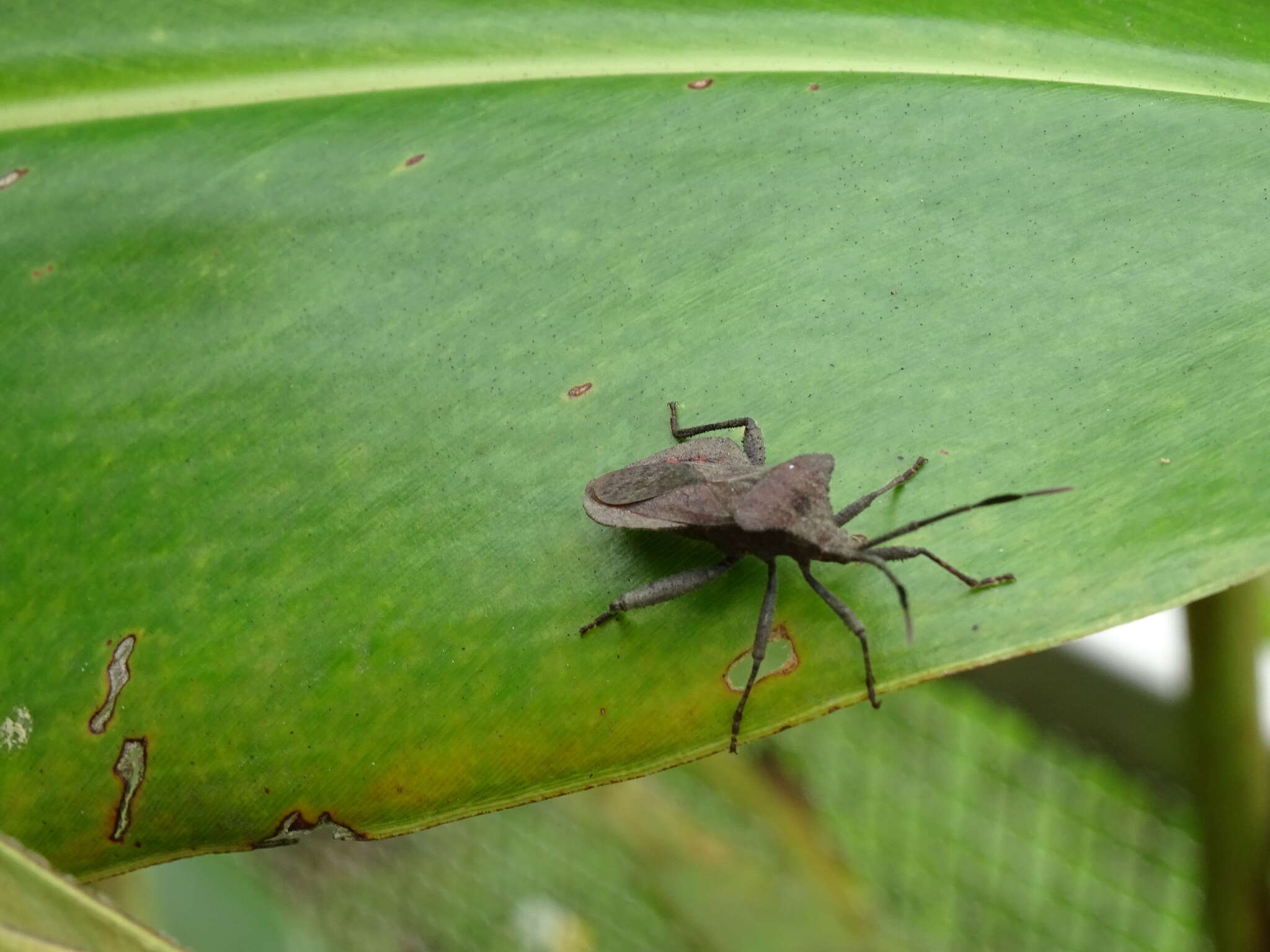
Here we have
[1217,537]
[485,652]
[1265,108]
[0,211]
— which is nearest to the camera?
[1217,537]

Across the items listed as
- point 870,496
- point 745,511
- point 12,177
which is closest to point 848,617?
point 870,496

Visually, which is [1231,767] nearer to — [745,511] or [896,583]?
[896,583]

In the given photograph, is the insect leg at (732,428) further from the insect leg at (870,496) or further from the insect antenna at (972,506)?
the insect antenna at (972,506)

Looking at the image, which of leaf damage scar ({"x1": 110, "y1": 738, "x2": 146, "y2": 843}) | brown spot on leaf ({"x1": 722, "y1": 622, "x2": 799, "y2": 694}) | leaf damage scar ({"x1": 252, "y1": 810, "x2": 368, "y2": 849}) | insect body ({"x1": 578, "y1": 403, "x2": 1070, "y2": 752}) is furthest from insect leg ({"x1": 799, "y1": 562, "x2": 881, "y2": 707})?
leaf damage scar ({"x1": 110, "y1": 738, "x2": 146, "y2": 843})

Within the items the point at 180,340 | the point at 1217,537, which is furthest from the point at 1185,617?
the point at 180,340

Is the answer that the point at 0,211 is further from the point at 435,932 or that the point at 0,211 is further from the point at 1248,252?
the point at 435,932

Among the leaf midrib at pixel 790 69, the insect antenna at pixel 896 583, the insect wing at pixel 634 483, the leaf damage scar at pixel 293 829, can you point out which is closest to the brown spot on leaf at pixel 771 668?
the insect antenna at pixel 896 583
